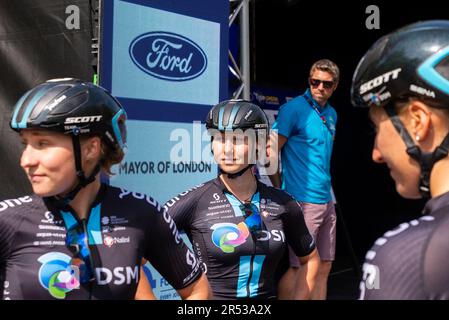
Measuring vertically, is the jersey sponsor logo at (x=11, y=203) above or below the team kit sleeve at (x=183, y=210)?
above

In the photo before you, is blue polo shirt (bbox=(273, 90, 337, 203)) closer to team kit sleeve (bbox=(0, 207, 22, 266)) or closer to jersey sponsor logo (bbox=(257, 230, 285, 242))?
jersey sponsor logo (bbox=(257, 230, 285, 242))

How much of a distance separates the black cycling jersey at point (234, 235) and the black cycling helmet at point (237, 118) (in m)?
0.23

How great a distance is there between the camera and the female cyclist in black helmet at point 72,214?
6.68 feet

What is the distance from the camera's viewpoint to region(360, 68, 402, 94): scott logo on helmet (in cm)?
161

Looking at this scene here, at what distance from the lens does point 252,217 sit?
3.29m

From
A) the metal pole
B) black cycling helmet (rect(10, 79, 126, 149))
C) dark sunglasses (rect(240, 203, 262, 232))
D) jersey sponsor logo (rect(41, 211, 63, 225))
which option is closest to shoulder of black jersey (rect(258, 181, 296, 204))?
dark sunglasses (rect(240, 203, 262, 232))

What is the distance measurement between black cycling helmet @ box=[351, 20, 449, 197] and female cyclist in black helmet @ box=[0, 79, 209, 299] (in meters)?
1.12

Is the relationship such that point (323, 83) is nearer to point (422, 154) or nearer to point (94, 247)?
point (94, 247)

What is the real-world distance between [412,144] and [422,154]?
0.14 feet

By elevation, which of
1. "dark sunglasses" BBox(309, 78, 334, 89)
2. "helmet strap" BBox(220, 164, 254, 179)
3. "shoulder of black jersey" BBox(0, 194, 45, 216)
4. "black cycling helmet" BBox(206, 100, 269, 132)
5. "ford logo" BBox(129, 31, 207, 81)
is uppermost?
"ford logo" BBox(129, 31, 207, 81)

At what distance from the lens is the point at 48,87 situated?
215cm

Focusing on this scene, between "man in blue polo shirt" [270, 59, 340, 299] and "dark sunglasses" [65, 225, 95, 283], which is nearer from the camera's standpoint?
"dark sunglasses" [65, 225, 95, 283]

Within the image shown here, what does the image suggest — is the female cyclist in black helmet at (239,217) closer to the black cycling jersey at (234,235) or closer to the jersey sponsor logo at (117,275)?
the black cycling jersey at (234,235)

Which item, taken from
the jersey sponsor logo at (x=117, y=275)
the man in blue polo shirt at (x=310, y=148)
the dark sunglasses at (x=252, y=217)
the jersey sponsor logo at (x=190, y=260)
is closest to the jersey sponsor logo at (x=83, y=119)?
the jersey sponsor logo at (x=117, y=275)
